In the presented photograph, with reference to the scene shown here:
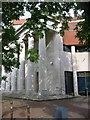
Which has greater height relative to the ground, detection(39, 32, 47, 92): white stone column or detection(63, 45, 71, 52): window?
detection(63, 45, 71, 52): window

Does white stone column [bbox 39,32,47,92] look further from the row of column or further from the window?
the window

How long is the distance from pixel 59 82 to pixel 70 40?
4.77 m

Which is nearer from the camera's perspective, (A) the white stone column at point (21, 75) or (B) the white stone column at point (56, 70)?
(B) the white stone column at point (56, 70)

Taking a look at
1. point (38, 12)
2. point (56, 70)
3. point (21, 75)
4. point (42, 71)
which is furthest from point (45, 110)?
point (21, 75)

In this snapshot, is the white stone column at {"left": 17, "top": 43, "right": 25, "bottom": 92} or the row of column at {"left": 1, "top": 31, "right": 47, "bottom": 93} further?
the white stone column at {"left": 17, "top": 43, "right": 25, "bottom": 92}

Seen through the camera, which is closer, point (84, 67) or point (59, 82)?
point (59, 82)

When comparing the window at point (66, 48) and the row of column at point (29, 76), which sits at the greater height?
the window at point (66, 48)

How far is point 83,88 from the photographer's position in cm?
2262

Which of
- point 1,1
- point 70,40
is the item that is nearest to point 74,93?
point 70,40

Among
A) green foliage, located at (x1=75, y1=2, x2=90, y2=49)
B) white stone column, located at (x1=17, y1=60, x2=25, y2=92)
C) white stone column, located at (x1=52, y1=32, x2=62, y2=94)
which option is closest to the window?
white stone column, located at (x1=52, y1=32, x2=62, y2=94)

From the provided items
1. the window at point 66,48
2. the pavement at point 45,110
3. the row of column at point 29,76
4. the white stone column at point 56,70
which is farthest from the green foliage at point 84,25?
the window at point 66,48

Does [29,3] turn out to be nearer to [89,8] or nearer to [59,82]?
[89,8]

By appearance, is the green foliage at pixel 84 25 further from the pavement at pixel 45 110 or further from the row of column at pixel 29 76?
the row of column at pixel 29 76

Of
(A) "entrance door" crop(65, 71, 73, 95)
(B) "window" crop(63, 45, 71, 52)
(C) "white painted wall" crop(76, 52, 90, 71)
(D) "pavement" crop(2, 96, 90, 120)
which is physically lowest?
(D) "pavement" crop(2, 96, 90, 120)
